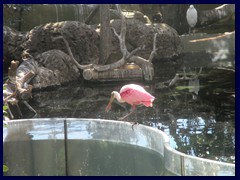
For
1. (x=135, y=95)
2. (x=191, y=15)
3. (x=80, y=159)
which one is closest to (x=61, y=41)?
(x=191, y=15)

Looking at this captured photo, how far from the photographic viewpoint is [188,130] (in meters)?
4.59

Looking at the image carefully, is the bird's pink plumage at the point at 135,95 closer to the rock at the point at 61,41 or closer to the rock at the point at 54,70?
the rock at the point at 54,70

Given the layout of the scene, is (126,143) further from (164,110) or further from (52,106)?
(52,106)

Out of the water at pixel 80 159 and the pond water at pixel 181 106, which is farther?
the pond water at pixel 181 106

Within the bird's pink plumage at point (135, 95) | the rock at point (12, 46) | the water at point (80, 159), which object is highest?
the rock at point (12, 46)

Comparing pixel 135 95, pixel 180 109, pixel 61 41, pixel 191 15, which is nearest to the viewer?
pixel 135 95

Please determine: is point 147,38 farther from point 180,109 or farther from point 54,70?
point 180,109

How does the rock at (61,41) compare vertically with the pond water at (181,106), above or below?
above

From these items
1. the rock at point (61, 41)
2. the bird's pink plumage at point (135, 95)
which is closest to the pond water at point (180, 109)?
the bird's pink plumage at point (135, 95)

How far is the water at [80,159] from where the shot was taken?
3008mm

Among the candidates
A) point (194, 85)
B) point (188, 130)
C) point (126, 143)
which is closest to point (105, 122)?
point (126, 143)

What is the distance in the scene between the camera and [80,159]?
3227 millimetres

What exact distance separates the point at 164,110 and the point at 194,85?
1871 millimetres

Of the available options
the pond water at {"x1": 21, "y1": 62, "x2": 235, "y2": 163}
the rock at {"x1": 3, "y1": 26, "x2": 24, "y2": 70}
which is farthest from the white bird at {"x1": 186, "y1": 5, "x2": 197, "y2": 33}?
the rock at {"x1": 3, "y1": 26, "x2": 24, "y2": 70}
